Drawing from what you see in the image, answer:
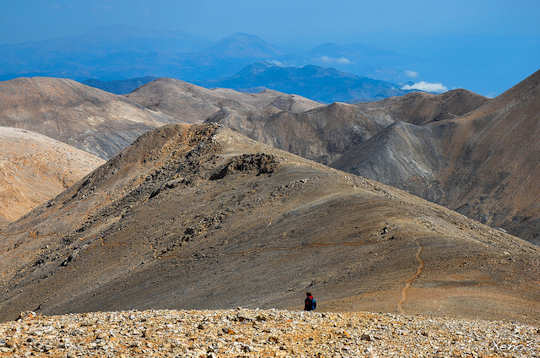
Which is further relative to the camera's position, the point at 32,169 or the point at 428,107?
the point at 428,107

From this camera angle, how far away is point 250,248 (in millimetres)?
24031

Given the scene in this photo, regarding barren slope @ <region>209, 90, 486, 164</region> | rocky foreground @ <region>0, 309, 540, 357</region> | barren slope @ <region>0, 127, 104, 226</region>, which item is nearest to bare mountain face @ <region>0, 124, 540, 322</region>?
rocky foreground @ <region>0, 309, 540, 357</region>

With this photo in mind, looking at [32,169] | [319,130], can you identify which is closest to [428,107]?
[319,130]

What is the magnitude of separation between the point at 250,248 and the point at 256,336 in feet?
45.5

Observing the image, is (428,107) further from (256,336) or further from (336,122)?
(256,336)

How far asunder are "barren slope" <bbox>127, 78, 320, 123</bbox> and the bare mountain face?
106 metres

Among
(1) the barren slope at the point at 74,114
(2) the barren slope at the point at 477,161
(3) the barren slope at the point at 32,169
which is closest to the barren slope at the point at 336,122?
(2) the barren slope at the point at 477,161

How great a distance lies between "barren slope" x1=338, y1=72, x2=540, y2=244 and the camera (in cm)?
5617

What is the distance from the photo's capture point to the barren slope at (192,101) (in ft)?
500

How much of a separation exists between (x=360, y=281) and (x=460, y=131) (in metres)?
61.7

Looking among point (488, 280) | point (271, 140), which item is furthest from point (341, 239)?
point (271, 140)

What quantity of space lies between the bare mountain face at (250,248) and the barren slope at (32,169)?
1799 centimetres

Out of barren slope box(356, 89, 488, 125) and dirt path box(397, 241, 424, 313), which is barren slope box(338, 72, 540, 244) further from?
dirt path box(397, 241, 424, 313)

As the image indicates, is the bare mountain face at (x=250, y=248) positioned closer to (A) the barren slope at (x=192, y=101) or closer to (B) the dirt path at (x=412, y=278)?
(B) the dirt path at (x=412, y=278)
